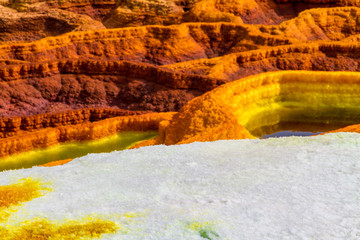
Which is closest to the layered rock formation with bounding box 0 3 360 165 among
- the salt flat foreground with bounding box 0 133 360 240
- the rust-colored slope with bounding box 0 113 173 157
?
the rust-colored slope with bounding box 0 113 173 157

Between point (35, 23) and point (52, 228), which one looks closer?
point (52, 228)

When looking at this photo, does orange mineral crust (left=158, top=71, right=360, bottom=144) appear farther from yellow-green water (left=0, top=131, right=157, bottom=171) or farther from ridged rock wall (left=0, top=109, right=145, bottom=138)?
ridged rock wall (left=0, top=109, right=145, bottom=138)

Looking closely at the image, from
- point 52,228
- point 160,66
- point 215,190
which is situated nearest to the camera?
point 52,228

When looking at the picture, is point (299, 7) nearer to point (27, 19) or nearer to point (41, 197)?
point (27, 19)

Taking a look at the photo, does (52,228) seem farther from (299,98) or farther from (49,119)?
(299,98)

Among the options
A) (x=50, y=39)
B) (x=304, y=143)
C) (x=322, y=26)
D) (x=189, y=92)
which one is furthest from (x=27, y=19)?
(x=304, y=143)

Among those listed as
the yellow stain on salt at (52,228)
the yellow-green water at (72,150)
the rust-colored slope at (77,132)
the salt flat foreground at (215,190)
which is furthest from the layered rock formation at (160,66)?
the yellow stain on salt at (52,228)

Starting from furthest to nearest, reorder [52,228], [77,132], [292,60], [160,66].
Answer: [160,66] → [292,60] → [77,132] → [52,228]

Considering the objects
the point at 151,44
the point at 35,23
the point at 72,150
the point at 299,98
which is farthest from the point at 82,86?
the point at 35,23
